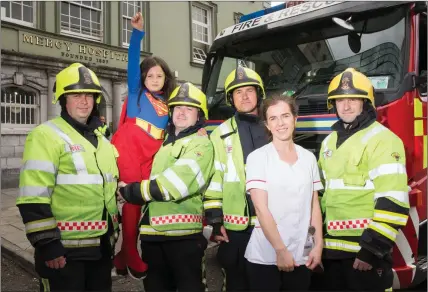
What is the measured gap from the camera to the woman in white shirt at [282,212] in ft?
6.96

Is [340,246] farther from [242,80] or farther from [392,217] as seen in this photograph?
[242,80]

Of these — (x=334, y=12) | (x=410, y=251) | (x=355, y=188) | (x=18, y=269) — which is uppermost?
(x=334, y=12)

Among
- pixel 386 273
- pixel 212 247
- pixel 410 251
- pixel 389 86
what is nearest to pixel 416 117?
pixel 389 86

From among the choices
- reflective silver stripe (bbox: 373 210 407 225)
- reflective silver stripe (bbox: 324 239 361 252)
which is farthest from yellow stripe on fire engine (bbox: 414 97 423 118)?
reflective silver stripe (bbox: 324 239 361 252)

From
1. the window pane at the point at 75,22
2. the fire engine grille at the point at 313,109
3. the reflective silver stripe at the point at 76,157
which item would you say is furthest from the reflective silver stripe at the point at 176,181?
the window pane at the point at 75,22

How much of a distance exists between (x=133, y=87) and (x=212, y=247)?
3.22m

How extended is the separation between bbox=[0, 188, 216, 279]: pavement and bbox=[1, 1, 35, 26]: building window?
525 cm

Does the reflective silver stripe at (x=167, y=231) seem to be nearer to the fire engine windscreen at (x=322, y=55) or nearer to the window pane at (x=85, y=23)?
the fire engine windscreen at (x=322, y=55)

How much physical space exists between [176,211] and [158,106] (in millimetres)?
961

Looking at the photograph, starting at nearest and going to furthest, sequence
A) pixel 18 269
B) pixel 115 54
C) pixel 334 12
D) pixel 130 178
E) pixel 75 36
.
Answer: pixel 130 178 < pixel 334 12 < pixel 18 269 < pixel 75 36 < pixel 115 54

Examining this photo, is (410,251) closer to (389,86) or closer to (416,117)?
(416,117)

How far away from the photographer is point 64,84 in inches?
94.8

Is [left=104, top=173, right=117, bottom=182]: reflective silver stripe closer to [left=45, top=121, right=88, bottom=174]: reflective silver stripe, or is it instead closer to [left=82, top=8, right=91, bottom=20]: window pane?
[left=45, top=121, right=88, bottom=174]: reflective silver stripe

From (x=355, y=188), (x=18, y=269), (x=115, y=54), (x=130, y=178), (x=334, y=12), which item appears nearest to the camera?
(x=355, y=188)
